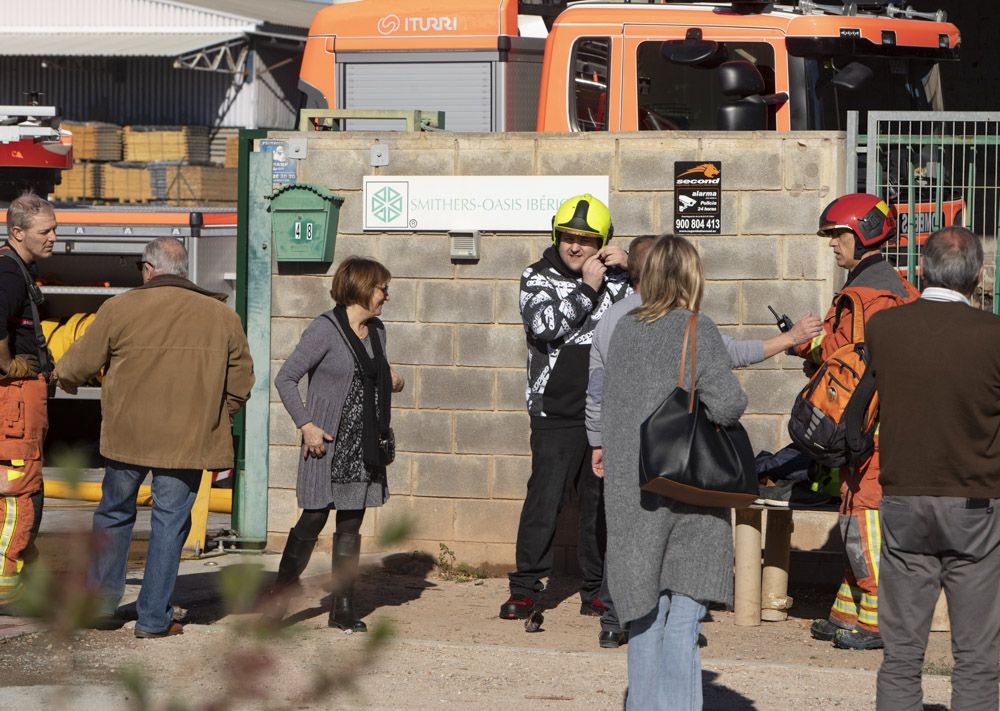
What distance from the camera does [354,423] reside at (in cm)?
656

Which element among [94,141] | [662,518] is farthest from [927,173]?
[94,141]

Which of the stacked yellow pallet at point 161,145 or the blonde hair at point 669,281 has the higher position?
the stacked yellow pallet at point 161,145

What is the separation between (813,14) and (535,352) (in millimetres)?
3173

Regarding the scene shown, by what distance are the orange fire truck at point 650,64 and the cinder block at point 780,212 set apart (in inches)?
32.2

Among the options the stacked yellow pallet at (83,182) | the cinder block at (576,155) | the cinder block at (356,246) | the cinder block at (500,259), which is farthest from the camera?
the stacked yellow pallet at (83,182)

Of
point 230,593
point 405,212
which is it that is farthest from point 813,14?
point 230,593

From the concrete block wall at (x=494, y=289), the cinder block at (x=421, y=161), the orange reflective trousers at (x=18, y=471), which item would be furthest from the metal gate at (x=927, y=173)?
the orange reflective trousers at (x=18, y=471)

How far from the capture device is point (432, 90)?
956 centimetres

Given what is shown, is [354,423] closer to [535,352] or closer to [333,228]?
[535,352]

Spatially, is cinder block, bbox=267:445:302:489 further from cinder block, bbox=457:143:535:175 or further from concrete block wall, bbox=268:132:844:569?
cinder block, bbox=457:143:535:175

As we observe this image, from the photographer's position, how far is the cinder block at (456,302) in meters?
7.91

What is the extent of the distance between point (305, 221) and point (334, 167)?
346mm

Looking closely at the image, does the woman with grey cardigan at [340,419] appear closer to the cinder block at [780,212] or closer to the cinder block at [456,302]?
the cinder block at [456,302]

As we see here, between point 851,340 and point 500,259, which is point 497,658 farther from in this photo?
point 500,259
